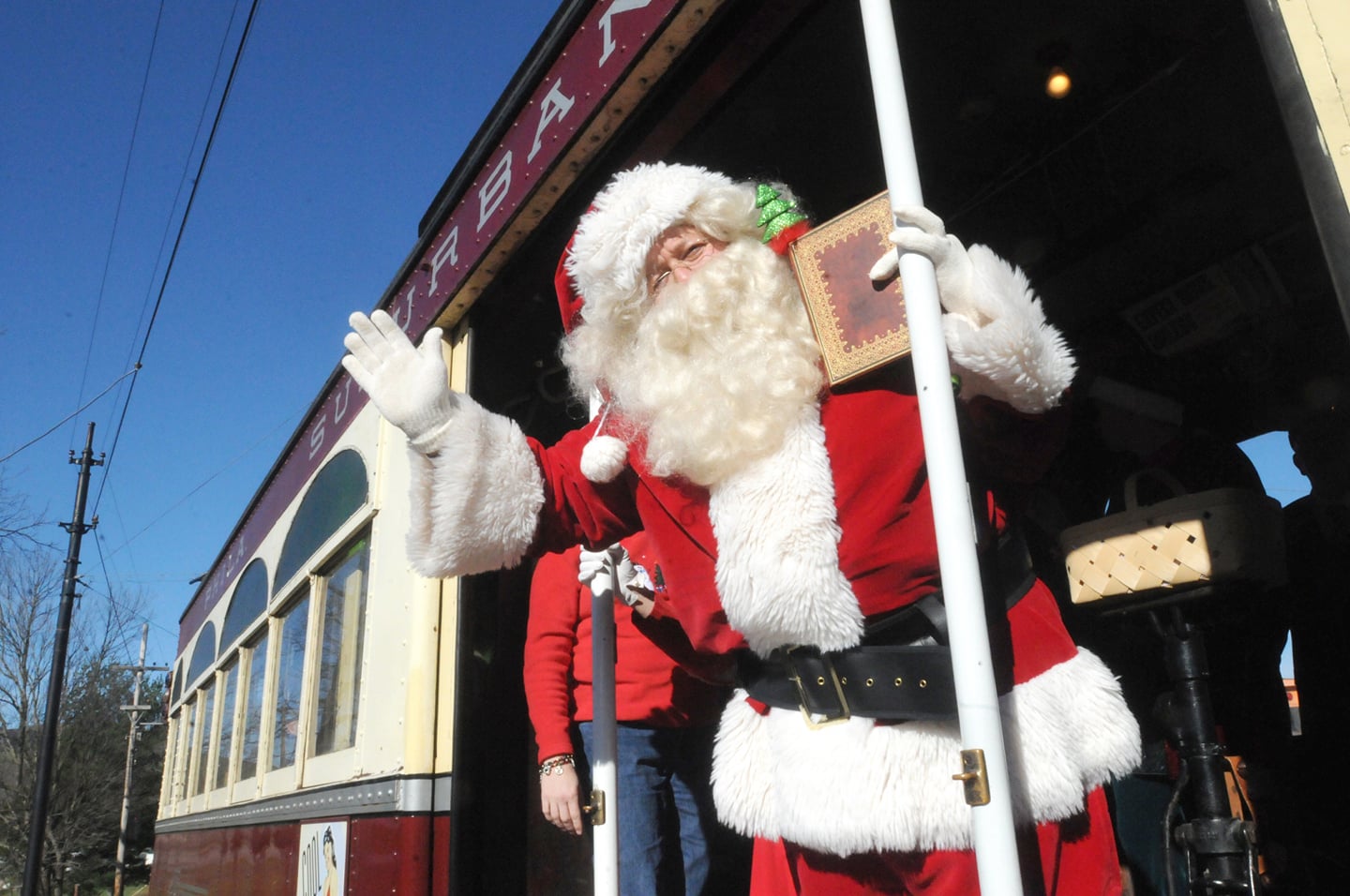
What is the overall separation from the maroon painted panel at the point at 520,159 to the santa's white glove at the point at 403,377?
783 mm

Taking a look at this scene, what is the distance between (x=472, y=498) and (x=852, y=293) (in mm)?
691

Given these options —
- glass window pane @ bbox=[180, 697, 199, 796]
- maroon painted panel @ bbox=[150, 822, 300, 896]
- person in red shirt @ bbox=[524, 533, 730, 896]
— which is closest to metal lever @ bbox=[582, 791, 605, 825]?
person in red shirt @ bbox=[524, 533, 730, 896]

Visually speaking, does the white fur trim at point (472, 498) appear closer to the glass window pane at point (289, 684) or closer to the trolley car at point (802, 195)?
the trolley car at point (802, 195)

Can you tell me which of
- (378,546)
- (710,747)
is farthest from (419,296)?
(710,747)

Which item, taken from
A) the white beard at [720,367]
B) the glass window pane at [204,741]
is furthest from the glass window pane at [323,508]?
the glass window pane at [204,741]

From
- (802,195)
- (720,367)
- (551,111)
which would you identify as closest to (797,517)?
(720,367)

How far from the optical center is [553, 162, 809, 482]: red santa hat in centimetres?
182

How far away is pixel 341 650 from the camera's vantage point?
3.54 metres

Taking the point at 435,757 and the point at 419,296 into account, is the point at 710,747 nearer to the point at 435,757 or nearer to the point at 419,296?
the point at 435,757

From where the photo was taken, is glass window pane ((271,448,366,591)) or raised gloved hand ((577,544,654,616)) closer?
raised gloved hand ((577,544,654,616))

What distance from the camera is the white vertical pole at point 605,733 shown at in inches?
69.1

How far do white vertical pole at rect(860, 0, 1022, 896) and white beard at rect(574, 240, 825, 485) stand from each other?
0.42 meters

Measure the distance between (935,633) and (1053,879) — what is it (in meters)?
0.33

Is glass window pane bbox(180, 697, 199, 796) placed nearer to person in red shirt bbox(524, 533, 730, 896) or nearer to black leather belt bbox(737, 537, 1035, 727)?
person in red shirt bbox(524, 533, 730, 896)
